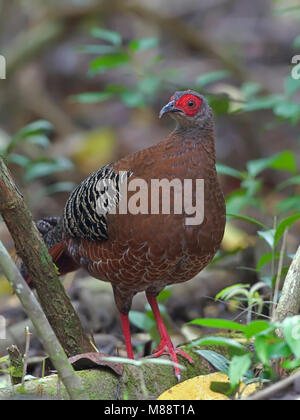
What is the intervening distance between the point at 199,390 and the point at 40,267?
41.5 inches

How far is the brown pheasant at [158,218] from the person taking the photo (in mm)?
3363

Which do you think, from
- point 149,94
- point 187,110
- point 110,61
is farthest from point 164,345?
point 149,94

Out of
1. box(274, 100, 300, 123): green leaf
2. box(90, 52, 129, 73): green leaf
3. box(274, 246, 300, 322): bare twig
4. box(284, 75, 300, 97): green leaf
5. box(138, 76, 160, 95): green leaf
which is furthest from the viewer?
box(138, 76, 160, 95): green leaf

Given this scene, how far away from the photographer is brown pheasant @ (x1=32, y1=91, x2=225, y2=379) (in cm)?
336

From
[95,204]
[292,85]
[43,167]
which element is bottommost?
[95,204]

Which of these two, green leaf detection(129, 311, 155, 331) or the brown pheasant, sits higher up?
the brown pheasant

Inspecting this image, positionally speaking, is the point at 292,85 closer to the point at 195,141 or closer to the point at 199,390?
the point at 195,141

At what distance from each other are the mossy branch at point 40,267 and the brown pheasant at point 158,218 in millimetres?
338

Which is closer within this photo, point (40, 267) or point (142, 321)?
point (40, 267)

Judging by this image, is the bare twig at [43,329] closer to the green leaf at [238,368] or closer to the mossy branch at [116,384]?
the mossy branch at [116,384]

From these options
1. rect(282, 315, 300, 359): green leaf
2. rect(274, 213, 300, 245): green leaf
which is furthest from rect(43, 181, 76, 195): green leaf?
rect(282, 315, 300, 359): green leaf

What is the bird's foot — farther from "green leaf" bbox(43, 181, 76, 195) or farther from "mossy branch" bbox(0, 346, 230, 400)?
"green leaf" bbox(43, 181, 76, 195)

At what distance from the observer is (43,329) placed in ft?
7.86
